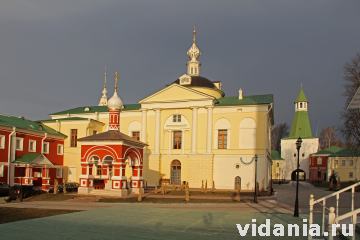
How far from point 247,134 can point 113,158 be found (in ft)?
56.8

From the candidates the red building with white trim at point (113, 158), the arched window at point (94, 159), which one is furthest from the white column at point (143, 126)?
→ the arched window at point (94, 159)

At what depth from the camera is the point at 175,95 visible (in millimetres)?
47344

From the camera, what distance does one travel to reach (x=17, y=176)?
3803 cm

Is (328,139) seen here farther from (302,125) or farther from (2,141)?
(2,141)

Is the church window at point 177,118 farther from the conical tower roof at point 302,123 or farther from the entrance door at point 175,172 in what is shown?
the conical tower roof at point 302,123

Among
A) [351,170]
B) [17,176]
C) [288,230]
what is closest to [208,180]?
[17,176]

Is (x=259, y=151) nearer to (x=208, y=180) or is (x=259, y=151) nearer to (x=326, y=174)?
(x=208, y=180)

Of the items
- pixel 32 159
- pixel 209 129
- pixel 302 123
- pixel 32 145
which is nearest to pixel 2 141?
pixel 32 159

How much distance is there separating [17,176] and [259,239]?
30708 millimetres

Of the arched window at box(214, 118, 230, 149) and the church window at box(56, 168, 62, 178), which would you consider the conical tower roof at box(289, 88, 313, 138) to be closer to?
the arched window at box(214, 118, 230, 149)

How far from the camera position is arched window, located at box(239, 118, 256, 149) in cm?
4419

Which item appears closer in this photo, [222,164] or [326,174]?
[222,164]

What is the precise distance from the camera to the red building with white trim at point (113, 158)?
32688 millimetres

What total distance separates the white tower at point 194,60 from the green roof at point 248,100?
10.7m
